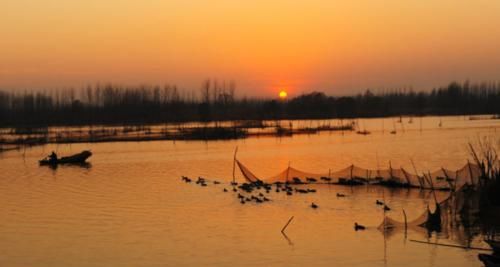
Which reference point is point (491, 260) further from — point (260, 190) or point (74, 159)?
point (74, 159)

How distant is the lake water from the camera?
10125 millimetres

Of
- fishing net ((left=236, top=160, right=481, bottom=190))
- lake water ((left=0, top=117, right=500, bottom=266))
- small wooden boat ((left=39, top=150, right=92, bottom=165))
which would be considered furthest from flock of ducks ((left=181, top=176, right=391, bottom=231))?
small wooden boat ((left=39, top=150, right=92, bottom=165))

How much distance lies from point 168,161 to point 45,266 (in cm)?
1831

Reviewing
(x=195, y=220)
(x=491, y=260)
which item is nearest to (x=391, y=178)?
(x=195, y=220)

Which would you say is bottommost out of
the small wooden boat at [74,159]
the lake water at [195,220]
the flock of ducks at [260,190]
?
the lake water at [195,220]

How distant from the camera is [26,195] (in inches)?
720

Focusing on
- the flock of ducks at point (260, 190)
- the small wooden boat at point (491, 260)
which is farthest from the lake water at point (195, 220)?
the small wooden boat at point (491, 260)

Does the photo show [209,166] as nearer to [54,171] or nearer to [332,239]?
[54,171]

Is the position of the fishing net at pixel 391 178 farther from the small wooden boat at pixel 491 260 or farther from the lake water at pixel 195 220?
the small wooden boat at pixel 491 260

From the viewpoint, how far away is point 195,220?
13.6 metres

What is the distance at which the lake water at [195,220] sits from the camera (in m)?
10.1

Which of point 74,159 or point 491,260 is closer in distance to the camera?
point 491,260

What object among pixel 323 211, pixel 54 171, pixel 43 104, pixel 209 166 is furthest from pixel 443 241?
pixel 43 104

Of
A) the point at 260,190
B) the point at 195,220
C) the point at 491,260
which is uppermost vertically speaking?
the point at 491,260
